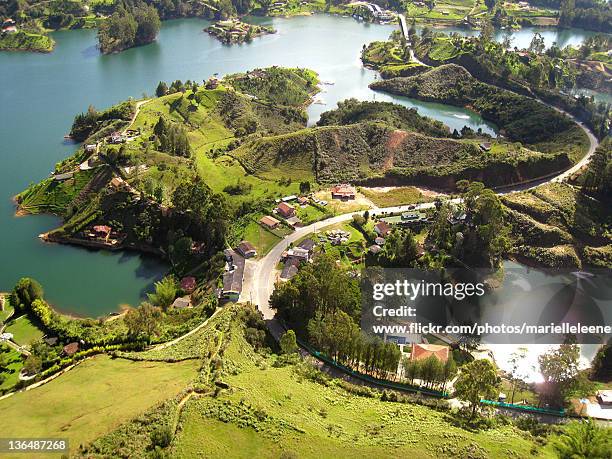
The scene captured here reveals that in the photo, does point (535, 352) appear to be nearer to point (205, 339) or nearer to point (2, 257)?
point (205, 339)

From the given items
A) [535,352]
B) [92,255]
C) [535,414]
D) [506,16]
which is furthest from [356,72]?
[535,414]

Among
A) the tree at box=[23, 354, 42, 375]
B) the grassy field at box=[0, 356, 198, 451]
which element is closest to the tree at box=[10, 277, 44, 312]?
the tree at box=[23, 354, 42, 375]

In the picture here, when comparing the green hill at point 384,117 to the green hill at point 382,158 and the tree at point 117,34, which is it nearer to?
the green hill at point 382,158

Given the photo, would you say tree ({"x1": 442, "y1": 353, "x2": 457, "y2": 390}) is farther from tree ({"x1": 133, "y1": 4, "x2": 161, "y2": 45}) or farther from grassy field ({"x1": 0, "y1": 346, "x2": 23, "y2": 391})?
tree ({"x1": 133, "y1": 4, "x2": 161, "y2": 45})

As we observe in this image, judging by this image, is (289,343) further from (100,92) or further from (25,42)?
(25,42)

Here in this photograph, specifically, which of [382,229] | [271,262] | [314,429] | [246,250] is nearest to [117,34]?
[246,250]

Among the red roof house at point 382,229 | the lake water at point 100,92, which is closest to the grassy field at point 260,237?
the lake water at point 100,92
